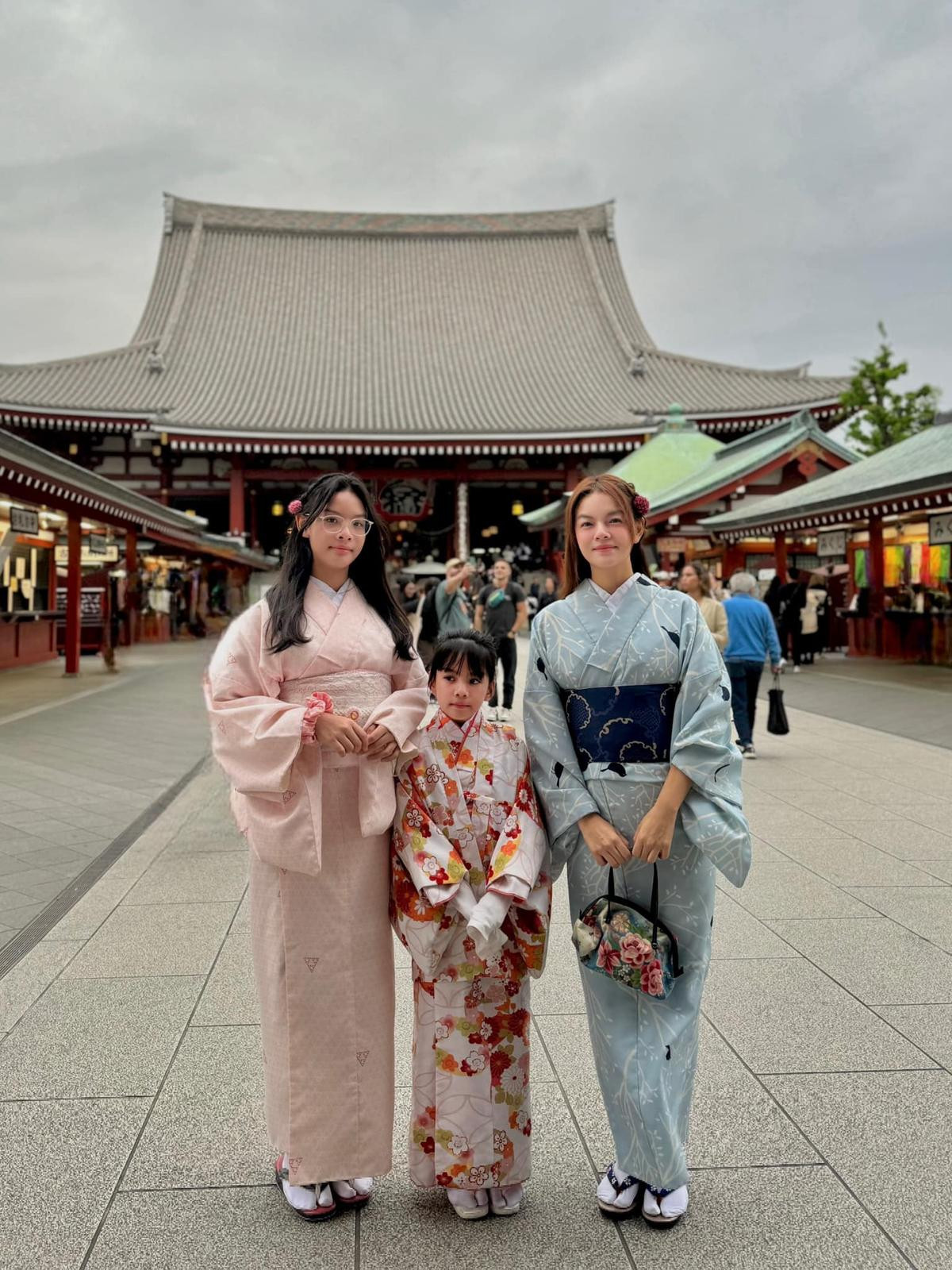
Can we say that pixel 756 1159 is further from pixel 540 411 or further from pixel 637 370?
pixel 637 370

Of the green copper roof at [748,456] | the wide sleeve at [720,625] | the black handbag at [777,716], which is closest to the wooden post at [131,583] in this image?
the green copper roof at [748,456]

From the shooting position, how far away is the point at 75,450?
24.3m

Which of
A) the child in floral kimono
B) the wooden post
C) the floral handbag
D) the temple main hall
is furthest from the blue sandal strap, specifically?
the temple main hall

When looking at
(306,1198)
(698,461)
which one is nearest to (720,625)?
(306,1198)

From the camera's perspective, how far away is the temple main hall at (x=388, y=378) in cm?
2403

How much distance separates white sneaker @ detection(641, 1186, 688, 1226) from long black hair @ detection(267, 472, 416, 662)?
127cm

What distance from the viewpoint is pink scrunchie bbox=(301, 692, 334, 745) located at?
2.06 m

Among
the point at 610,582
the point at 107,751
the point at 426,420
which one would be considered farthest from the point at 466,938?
the point at 426,420

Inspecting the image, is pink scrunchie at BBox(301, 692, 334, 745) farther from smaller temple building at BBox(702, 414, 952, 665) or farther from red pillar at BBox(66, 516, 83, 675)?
red pillar at BBox(66, 516, 83, 675)

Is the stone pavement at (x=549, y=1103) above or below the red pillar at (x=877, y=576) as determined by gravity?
below

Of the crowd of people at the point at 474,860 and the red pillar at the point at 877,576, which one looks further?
the red pillar at the point at 877,576

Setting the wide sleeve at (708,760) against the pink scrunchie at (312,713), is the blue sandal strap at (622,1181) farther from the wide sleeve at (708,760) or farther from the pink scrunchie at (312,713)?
the pink scrunchie at (312,713)

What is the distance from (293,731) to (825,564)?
1815 centimetres

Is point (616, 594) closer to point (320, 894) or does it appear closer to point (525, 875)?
point (525, 875)
